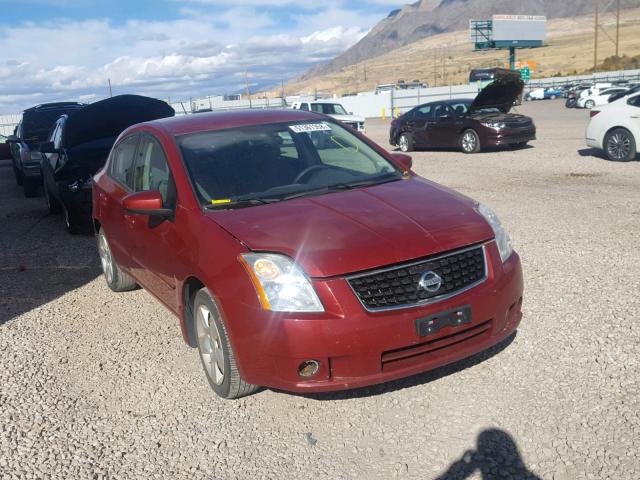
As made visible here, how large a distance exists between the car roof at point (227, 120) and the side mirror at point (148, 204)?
691 mm

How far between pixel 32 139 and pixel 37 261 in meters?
7.24

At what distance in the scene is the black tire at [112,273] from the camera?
5.94 m

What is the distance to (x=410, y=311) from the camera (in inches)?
130

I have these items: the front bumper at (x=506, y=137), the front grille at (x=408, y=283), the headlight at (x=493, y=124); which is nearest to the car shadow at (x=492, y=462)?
the front grille at (x=408, y=283)

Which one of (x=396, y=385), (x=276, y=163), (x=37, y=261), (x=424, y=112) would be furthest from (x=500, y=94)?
(x=396, y=385)

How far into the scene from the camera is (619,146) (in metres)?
13.0

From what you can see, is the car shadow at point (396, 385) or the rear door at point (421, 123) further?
the rear door at point (421, 123)

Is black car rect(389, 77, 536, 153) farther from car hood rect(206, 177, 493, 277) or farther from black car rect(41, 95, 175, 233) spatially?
car hood rect(206, 177, 493, 277)

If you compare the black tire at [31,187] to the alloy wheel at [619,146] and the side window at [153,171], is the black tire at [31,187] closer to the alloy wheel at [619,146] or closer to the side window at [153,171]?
the side window at [153,171]

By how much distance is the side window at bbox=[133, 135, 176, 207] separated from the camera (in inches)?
172

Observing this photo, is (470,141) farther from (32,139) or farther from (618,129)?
(32,139)

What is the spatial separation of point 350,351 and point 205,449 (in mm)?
916

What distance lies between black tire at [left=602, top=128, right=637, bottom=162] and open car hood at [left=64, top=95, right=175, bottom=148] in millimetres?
8935

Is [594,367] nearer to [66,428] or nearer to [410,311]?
[410,311]
